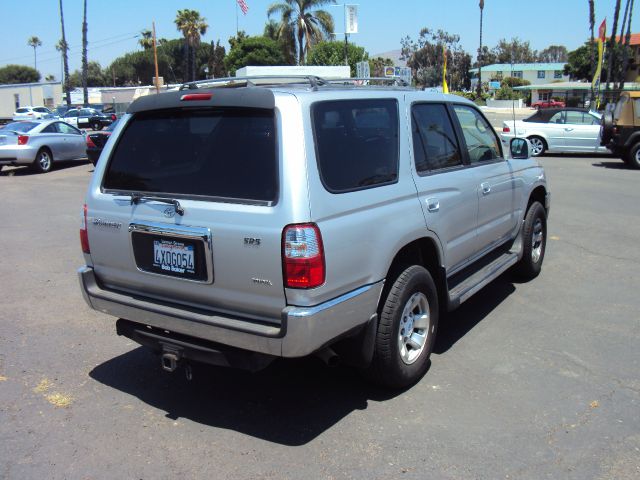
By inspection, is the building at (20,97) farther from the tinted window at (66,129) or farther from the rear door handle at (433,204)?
the rear door handle at (433,204)

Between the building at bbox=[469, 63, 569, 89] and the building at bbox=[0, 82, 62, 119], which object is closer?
the building at bbox=[0, 82, 62, 119]

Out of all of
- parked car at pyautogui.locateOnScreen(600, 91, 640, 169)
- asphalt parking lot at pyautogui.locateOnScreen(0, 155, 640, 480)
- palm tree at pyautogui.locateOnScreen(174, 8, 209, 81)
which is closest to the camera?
asphalt parking lot at pyautogui.locateOnScreen(0, 155, 640, 480)

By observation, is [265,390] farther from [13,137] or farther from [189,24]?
[189,24]

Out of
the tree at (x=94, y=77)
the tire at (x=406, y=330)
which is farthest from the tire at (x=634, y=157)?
the tree at (x=94, y=77)

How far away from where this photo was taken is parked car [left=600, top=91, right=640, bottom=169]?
51.1 feet

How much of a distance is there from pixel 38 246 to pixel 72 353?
417cm

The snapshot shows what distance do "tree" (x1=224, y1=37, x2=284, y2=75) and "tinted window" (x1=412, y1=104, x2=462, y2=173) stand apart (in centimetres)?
6389

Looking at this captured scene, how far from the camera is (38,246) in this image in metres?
8.28

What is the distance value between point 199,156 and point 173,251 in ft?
1.92

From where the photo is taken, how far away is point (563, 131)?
18.2 metres

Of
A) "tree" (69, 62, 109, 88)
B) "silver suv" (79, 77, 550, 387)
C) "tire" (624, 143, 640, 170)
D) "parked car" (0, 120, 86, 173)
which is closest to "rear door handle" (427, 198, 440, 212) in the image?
"silver suv" (79, 77, 550, 387)

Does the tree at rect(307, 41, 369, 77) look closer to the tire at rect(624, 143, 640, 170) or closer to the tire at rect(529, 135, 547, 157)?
the tire at rect(529, 135, 547, 157)

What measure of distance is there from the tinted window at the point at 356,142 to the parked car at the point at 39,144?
15677mm

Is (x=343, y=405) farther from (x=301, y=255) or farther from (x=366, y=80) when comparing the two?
(x=366, y=80)
